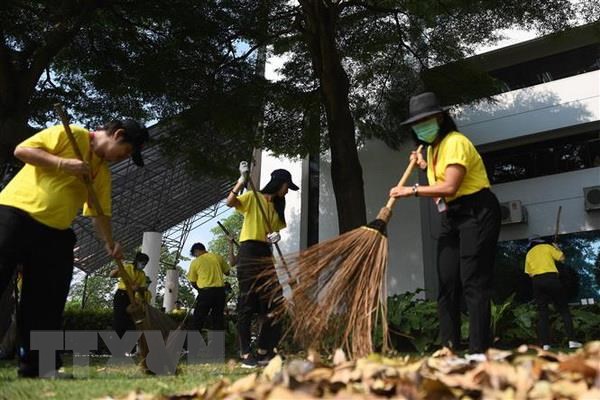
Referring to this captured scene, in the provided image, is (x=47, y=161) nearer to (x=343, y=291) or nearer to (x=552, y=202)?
(x=343, y=291)

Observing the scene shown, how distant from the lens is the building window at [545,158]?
1295cm

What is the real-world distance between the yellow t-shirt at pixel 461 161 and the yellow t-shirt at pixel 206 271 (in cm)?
603

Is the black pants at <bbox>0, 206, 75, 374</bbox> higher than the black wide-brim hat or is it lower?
lower

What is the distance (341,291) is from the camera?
10.3 feet

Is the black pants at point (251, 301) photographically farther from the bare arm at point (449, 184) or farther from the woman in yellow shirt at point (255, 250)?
the bare arm at point (449, 184)

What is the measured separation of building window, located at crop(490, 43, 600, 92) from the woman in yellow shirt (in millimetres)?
9143

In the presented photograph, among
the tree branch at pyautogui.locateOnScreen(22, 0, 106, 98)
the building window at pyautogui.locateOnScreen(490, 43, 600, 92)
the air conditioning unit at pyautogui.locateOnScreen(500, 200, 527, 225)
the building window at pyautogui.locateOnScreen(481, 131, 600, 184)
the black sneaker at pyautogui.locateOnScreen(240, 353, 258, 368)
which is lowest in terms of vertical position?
the black sneaker at pyautogui.locateOnScreen(240, 353, 258, 368)

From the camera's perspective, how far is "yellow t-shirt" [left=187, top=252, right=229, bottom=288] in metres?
9.05

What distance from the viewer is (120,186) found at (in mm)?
29234

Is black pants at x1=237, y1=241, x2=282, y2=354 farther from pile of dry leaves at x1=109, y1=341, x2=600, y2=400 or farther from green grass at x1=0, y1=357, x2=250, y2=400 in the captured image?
pile of dry leaves at x1=109, y1=341, x2=600, y2=400

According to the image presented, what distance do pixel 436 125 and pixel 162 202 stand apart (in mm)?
30438

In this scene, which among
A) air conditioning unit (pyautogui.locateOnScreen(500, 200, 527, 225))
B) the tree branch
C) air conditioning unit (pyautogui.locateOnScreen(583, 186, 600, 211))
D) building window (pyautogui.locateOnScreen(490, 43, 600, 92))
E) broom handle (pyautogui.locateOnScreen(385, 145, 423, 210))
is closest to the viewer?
broom handle (pyautogui.locateOnScreen(385, 145, 423, 210))

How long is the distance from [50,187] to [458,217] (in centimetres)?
226

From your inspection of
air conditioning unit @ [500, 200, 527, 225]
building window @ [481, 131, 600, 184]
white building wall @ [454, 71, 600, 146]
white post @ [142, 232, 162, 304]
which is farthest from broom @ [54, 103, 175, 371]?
white post @ [142, 232, 162, 304]
